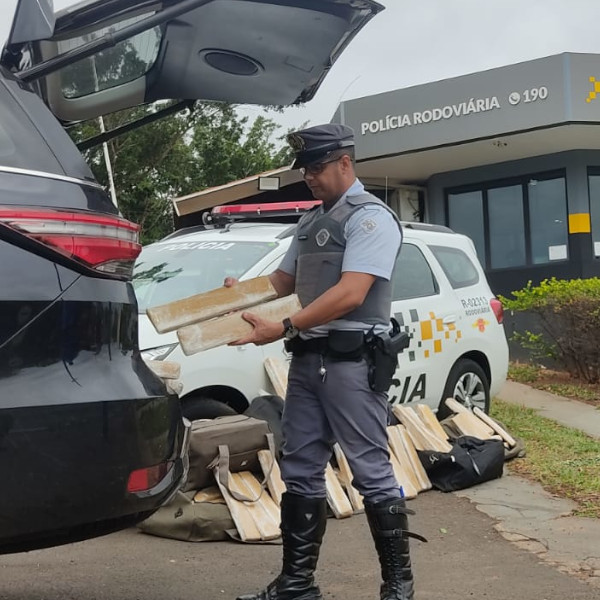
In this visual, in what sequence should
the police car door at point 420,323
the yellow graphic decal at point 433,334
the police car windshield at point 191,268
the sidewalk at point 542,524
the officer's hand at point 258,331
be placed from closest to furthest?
1. the officer's hand at point 258,331
2. the sidewalk at point 542,524
3. the police car windshield at point 191,268
4. the police car door at point 420,323
5. the yellow graphic decal at point 433,334

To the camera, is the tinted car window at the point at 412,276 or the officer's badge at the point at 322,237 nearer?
the officer's badge at the point at 322,237

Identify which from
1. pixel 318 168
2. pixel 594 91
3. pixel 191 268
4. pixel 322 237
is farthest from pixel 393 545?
pixel 594 91

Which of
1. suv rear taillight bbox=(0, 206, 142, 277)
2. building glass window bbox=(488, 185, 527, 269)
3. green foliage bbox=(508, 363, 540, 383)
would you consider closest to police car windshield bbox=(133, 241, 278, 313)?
suv rear taillight bbox=(0, 206, 142, 277)

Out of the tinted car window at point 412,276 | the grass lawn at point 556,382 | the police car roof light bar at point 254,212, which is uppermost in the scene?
the police car roof light bar at point 254,212

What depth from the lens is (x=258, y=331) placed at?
319 centimetres

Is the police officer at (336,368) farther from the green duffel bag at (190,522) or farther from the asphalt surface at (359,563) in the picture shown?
the green duffel bag at (190,522)

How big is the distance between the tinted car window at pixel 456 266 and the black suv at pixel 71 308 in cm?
456

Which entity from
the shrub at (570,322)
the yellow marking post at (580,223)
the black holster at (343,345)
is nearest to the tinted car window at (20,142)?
the black holster at (343,345)

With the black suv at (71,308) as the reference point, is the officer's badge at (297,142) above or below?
above

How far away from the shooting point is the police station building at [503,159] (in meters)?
12.1

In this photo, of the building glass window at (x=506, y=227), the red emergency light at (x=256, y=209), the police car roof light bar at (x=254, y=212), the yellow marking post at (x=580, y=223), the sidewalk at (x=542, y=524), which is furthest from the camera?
the building glass window at (x=506, y=227)

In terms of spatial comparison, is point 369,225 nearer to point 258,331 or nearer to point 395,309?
point 258,331

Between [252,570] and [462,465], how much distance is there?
6.77 ft

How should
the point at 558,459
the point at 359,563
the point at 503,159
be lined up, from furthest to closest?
1. the point at 503,159
2. the point at 558,459
3. the point at 359,563
